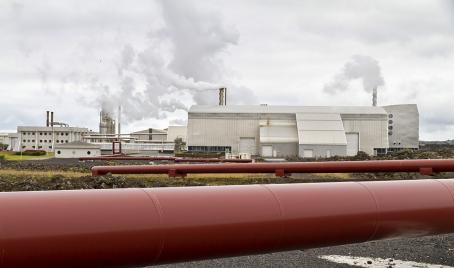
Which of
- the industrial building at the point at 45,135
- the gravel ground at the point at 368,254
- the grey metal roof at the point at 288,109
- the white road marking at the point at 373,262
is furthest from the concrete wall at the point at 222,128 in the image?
the white road marking at the point at 373,262

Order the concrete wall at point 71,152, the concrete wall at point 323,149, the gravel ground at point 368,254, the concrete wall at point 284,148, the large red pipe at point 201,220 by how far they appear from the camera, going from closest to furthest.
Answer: the large red pipe at point 201,220
the gravel ground at point 368,254
the concrete wall at point 71,152
the concrete wall at point 323,149
the concrete wall at point 284,148

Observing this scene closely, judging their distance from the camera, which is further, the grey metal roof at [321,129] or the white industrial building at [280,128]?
the white industrial building at [280,128]

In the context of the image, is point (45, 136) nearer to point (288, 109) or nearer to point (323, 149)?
point (288, 109)

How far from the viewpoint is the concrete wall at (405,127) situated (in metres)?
87.5

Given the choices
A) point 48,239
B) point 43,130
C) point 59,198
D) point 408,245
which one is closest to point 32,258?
point 48,239

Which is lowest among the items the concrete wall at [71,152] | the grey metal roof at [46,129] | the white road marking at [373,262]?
the white road marking at [373,262]

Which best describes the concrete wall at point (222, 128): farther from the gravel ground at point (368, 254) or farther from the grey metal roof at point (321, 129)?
the gravel ground at point (368, 254)

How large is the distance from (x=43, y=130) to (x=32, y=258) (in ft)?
407

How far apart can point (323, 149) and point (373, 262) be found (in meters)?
62.9

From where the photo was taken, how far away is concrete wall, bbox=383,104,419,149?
3445 inches

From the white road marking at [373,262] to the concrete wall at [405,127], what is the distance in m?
86.7

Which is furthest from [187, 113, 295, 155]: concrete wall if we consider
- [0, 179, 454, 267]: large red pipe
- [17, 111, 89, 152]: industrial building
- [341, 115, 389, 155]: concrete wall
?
[0, 179, 454, 267]: large red pipe

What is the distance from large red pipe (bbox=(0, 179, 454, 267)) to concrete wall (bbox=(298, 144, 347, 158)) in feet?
208

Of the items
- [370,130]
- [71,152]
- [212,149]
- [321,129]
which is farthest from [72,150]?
[370,130]
